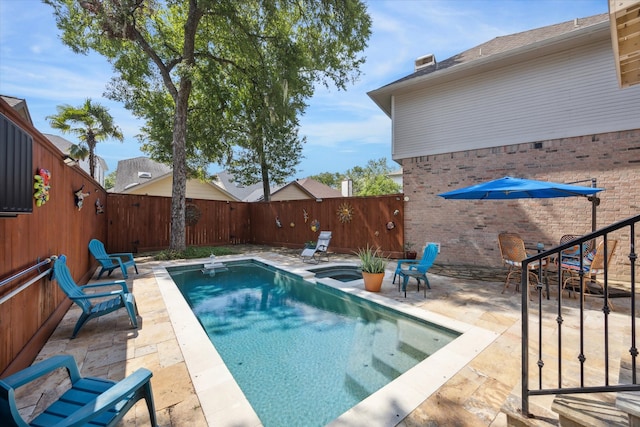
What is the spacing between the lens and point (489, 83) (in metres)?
8.05

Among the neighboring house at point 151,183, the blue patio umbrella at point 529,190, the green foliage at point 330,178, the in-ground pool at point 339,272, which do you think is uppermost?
the green foliage at point 330,178

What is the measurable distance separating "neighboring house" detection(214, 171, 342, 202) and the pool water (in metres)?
19.1

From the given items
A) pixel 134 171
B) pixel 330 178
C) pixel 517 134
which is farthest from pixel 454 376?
pixel 330 178

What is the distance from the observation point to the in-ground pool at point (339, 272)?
732 centimetres

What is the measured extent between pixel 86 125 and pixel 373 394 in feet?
54.4

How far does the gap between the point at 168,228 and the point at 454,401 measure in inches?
465

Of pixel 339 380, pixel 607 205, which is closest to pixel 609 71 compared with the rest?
pixel 607 205

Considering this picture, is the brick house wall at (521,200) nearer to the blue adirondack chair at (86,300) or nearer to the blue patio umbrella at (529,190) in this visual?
the blue patio umbrella at (529,190)

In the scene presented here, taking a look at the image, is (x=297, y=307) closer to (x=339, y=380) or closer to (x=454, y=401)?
(x=339, y=380)

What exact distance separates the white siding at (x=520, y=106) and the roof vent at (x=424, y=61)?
1810 mm

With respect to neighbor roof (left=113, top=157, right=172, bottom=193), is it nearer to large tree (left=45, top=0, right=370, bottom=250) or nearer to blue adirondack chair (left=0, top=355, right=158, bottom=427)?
large tree (left=45, top=0, right=370, bottom=250)

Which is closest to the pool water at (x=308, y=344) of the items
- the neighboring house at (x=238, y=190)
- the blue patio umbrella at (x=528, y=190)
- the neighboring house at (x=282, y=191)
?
the blue patio umbrella at (x=528, y=190)

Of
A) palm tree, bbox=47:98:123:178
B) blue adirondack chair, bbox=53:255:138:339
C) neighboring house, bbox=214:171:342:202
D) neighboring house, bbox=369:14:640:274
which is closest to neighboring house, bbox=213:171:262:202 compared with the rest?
neighboring house, bbox=214:171:342:202

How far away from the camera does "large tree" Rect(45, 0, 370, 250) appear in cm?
872
